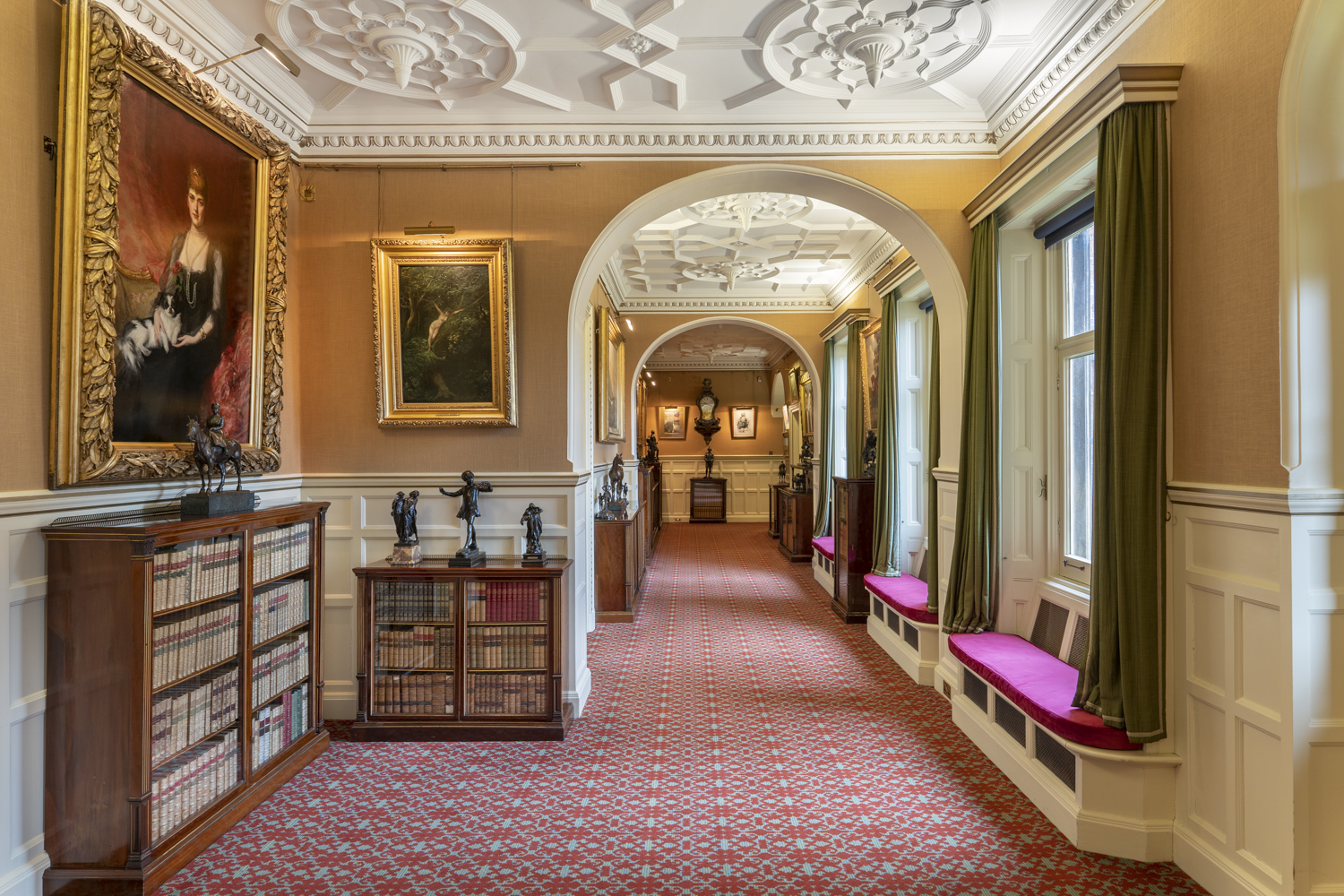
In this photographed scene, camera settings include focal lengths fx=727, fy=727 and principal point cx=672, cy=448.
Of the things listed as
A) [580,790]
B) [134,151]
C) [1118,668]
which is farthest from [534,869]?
[134,151]

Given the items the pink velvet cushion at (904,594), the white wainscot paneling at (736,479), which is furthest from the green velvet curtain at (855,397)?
the white wainscot paneling at (736,479)

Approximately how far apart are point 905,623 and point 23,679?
204 inches

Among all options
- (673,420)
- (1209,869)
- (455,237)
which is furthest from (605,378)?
(673,420)

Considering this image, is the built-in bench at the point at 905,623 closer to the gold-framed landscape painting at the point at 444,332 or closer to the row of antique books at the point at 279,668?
the gold-framed landscape painting at the point at 444,332

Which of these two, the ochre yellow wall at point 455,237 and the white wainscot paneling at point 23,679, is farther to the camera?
the ochre yellow wall at point 455,237

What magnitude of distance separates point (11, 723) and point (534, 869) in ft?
6.56

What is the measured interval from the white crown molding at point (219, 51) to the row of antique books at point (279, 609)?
8.71 ft

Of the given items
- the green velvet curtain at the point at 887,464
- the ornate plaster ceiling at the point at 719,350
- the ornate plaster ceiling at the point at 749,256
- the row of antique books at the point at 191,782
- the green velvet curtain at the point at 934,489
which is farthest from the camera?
the ornate plaster ceiling at the point at 719,350

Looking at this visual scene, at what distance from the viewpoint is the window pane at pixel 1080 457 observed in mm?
4094

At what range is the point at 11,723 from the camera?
8.69 feet

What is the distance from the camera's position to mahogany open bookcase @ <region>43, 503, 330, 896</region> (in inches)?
109

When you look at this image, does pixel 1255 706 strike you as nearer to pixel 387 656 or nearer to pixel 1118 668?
pixel 1118 668

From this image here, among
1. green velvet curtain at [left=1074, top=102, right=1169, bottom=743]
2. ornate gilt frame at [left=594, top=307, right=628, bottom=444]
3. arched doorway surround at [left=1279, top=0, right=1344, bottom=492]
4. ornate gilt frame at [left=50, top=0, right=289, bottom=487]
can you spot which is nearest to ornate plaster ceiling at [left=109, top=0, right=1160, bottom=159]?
ornate gilt frame at [left=50, top=0, right=289, bottom=487]

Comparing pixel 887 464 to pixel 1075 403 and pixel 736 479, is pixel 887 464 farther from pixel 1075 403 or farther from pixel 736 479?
pixel 736 479
